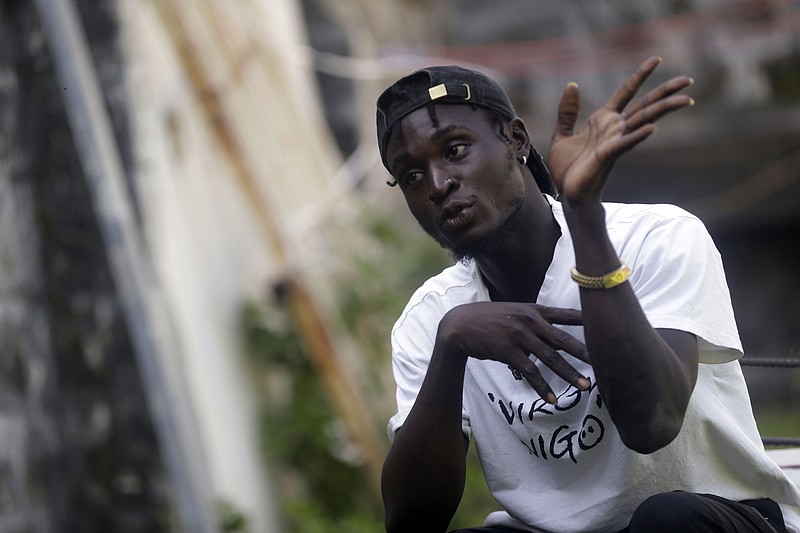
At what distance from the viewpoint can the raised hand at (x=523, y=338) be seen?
1.88 meters

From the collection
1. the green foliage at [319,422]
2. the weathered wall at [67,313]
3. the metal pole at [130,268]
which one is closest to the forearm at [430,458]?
the metal pole at [130,268]

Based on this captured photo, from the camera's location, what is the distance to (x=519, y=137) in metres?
2.24

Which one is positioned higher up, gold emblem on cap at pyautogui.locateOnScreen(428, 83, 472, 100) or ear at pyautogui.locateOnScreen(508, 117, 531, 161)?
gold emblem on cap at pyautogui.locateOnScreen(428, 83, 472, 100)

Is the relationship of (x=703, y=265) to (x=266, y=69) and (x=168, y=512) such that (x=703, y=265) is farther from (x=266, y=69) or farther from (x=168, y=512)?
(x=266, y=69)

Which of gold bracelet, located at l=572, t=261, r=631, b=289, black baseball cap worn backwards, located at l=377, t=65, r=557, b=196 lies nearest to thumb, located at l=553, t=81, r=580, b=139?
gold bracelet, located at l=572, t=261, r=631, b=289

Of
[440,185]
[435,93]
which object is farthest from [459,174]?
[435,93]

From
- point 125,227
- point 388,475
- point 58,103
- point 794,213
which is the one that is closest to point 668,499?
point 388,475

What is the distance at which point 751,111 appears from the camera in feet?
33.6

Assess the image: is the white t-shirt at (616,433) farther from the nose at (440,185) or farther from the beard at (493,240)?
the nose at (440,185)

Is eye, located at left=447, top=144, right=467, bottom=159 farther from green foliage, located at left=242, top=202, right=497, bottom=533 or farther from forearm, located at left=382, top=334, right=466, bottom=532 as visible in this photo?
green foliage, located at left=242, top=202, right=497, bottom=533

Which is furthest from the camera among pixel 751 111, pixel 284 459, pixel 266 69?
pixel 751 111

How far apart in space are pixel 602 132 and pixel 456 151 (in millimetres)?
450

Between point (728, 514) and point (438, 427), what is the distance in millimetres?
527

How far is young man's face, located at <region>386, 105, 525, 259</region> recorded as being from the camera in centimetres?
211
